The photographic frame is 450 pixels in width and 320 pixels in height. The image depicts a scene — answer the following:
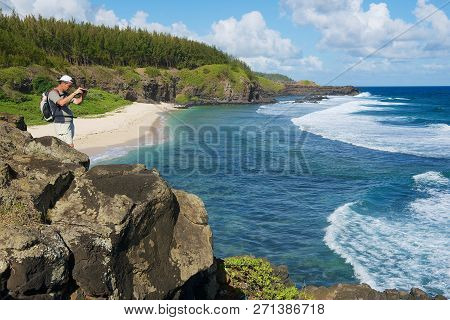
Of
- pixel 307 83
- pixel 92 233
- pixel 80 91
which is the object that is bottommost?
pixel 92 233

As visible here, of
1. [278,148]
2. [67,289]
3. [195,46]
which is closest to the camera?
[67,289]

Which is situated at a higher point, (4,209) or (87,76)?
(87,76)

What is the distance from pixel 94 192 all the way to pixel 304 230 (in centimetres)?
1250

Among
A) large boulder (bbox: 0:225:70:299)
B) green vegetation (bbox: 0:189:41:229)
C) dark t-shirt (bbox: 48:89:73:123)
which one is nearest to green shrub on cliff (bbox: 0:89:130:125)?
dark t-shirt (bbox: 48:89:73:123)

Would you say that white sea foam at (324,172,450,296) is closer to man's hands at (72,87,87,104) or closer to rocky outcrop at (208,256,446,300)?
rocky outcrop at (208,256,446,300)

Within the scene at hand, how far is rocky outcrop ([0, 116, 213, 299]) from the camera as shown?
226 inches

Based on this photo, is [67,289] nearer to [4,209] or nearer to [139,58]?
[4,209]

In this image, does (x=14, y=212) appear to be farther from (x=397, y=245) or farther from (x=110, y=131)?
(x=110, y=131)

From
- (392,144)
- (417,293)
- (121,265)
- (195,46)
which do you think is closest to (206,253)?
(121,265)

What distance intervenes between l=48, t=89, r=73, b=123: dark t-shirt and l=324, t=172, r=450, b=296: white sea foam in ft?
32.9

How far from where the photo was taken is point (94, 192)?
698 centimetres

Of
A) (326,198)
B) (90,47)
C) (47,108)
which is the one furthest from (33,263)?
(90,47)

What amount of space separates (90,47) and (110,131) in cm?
5187

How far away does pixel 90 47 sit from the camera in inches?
3408
